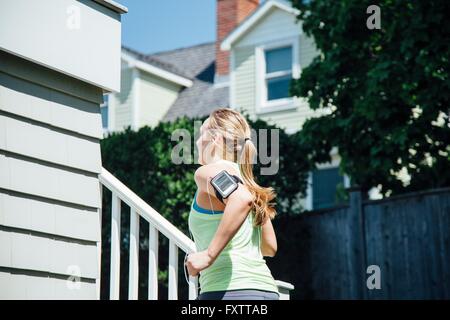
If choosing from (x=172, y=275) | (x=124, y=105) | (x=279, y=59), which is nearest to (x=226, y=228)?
(x=172, y=275)

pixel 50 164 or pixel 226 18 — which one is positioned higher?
pixel 226 18

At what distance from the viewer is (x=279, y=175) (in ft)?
35.4

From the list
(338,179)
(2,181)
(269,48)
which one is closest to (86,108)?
(2,181)

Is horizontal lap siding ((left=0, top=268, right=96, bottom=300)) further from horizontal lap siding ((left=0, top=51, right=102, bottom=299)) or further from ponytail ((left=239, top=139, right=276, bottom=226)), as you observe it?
ponytail ((left=239, top=139, right=276, bottom=226))

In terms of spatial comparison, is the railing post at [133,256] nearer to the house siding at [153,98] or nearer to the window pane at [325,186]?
the window pane at [325,186]

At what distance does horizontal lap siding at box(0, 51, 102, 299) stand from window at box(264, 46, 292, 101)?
12.3 meters

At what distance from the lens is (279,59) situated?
16.3m

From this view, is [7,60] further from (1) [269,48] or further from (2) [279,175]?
(1) [269,48]

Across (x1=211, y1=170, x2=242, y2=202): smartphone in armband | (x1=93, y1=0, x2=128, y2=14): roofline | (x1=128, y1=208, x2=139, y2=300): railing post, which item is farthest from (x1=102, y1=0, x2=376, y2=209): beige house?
(x1=211, y1=170, x2=242, y2=202): smartphone in armband

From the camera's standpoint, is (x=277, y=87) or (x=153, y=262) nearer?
(x=153, y=262)

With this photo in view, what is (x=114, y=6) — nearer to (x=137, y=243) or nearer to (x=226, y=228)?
(x=137, y=243)

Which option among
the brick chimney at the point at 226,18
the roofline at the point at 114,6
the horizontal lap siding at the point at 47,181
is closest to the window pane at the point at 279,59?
the brick chimney at the point at 226,18

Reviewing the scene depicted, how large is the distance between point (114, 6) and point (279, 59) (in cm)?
1258

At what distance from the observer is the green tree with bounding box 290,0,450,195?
29.5ft
